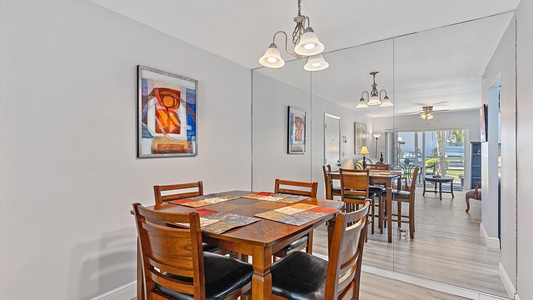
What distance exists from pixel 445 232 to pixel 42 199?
3.36 m

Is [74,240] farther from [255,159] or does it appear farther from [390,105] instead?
[390,105]

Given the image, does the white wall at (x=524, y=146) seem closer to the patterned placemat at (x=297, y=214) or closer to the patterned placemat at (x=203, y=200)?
the patterned placemat at (x=297, y=214)

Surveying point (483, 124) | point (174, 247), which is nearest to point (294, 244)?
point (174, 247)

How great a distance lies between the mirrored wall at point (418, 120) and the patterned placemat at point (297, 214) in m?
1.55

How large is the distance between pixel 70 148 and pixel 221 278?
146cm

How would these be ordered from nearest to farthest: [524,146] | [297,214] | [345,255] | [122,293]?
1. [345,255]
2. [297,214]
3. [524,146]
4. [122,293]

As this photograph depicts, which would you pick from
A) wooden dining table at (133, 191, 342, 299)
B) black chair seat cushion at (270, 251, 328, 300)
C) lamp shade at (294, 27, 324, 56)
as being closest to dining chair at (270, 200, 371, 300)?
black chair seat cushion at (270, 251, 328, 300)

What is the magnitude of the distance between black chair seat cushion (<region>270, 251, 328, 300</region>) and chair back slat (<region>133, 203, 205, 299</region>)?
0.39m

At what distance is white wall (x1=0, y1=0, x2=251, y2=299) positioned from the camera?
166 cm

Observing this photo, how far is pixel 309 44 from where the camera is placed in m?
1.70

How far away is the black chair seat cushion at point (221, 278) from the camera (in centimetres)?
126

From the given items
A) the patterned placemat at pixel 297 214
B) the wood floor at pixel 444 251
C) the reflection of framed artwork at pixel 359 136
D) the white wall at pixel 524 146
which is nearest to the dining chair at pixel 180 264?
the patterned placemat at pixel 297 214

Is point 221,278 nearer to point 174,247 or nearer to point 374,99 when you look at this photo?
point 174,247

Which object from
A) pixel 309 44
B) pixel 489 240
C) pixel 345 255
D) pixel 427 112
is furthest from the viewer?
pixel 427 112
